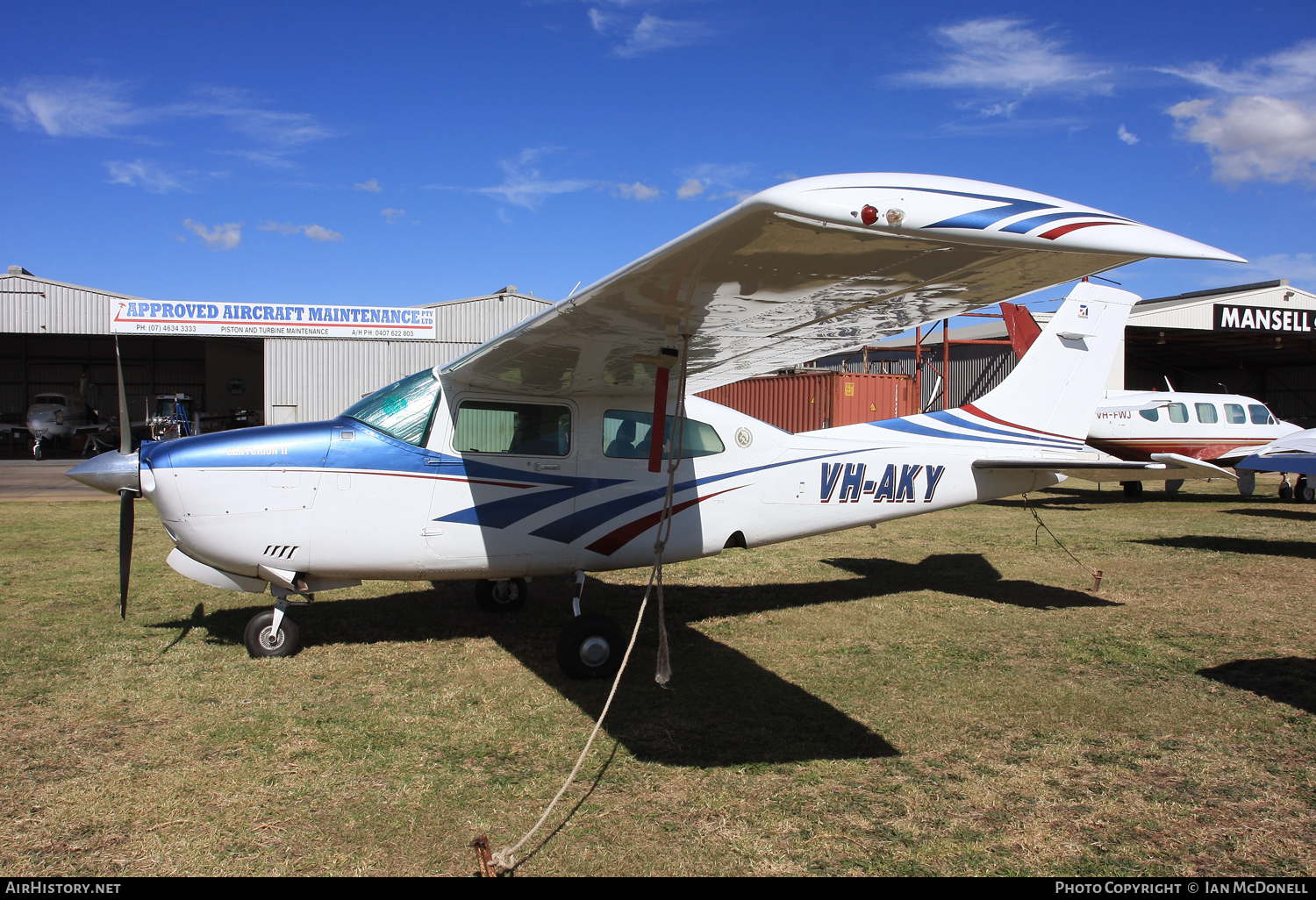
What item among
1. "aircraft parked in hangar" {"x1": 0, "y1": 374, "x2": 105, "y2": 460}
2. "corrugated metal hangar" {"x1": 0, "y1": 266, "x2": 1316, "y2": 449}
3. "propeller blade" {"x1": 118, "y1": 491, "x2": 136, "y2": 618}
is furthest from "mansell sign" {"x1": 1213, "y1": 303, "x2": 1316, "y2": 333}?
"aircraft parked in hangar" {"x1": 0, "y1": 374, "x2": 105, "y2": 460}

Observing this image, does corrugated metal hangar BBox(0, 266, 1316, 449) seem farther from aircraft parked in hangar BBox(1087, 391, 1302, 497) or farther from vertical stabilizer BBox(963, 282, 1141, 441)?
vertical stabilizer BBox(963, 282, 1141, 441)

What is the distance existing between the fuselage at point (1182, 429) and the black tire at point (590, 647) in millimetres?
16030

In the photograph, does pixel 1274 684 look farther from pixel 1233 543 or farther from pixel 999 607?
pixel 1233 543

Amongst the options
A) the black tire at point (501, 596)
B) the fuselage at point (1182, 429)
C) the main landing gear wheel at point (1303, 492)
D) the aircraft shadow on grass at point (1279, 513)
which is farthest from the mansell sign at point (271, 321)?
the main landing gear wheel at point (1303, 492)

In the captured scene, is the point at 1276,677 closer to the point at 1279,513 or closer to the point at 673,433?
the point at 673,433

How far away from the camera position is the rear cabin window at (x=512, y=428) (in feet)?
18.7

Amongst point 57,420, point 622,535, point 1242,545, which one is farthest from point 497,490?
point 57,420

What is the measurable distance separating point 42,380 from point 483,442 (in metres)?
48.1

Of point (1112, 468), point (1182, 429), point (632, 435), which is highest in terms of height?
point (1182, 429)

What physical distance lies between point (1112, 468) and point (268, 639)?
7.38 metres

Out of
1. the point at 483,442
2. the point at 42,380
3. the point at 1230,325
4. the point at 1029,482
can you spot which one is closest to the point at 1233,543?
the point at 1029,482

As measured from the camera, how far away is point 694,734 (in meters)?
4.31

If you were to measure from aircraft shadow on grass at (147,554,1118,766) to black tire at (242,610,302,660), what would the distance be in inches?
16.4

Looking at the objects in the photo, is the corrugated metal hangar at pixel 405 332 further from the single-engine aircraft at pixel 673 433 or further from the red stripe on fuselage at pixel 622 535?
the red stripe on fuselage at pixel 622 535
